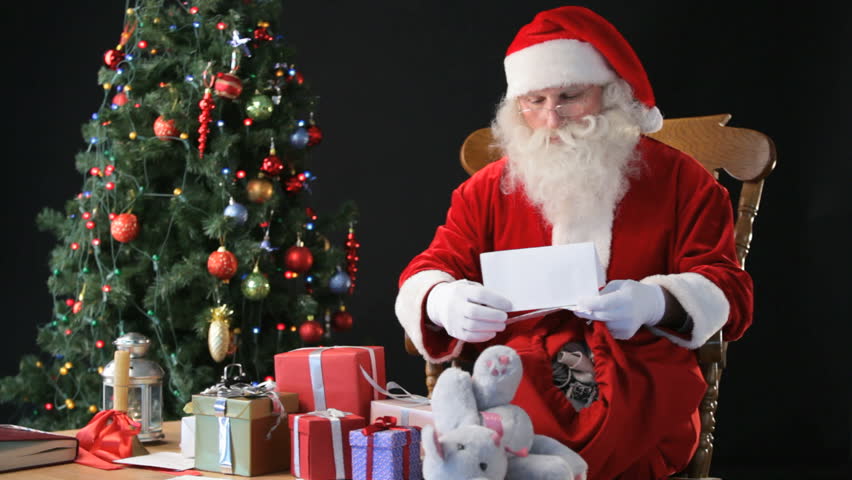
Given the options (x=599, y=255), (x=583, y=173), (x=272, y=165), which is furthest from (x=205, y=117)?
(x=599, y=255)

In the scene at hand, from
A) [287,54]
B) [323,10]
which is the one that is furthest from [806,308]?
[323,10]

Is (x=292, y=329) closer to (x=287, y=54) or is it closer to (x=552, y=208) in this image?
(x=287, y=54)

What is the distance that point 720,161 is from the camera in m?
2.31

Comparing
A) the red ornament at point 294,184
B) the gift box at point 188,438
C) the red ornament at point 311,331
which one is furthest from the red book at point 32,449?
the red ornament at point 294,184

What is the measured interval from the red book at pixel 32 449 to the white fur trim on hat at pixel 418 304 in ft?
2.69

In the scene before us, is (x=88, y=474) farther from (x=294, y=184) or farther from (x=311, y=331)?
(x=294, y=184)

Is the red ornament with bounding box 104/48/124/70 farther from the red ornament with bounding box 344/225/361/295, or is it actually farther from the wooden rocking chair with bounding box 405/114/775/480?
the wooden rocking chair with bounding box 405/114/775/480

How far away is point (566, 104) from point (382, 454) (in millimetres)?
983

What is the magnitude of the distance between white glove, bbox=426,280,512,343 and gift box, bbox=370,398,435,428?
0.18 metres

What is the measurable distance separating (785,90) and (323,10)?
82.6 inches

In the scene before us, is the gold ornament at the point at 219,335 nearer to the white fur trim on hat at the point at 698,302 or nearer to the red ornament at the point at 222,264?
the red ornament at the point at 222,264

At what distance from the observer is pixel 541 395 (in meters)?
1.78

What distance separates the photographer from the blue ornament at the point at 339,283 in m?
3.46

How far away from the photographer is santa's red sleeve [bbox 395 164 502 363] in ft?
6.62
